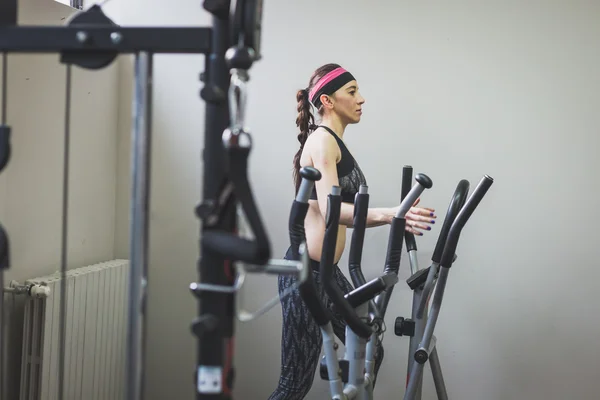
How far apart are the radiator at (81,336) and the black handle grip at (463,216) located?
141 centimetres

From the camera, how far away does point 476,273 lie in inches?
109

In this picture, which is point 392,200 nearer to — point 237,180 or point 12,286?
point 12,286

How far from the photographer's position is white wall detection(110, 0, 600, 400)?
2701 millimetres

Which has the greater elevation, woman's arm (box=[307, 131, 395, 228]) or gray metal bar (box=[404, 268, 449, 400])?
woman's arm (box=[307, 131, 395, 228])

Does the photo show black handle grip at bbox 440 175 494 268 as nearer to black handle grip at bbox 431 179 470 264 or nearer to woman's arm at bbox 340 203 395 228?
black handle grip at bbox 431 179 470 264

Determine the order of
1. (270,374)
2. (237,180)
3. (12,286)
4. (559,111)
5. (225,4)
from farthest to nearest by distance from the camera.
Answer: (270,374) → (559,111) → (12,286) → (225,4) → (237,180)

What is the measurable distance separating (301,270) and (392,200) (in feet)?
6.48

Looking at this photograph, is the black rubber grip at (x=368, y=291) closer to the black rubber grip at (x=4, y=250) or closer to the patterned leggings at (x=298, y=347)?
the patterned leggings at (x=298, y=347)

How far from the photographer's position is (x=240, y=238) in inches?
34.8

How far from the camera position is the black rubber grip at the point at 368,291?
166 centimetres

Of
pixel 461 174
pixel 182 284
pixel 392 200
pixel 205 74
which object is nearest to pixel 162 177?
pixel 182 284

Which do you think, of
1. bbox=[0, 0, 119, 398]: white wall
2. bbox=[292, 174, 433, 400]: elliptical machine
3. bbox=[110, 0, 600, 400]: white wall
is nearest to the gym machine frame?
bbox=[292, 174, 433, 400]: elliptical machine

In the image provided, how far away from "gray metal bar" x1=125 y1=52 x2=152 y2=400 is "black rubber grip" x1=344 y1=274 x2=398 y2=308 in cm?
76

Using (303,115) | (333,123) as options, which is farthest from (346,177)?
(303,115)
